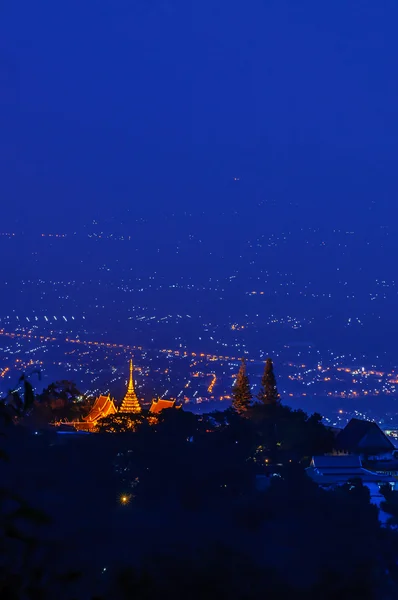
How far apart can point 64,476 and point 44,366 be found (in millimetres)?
17143

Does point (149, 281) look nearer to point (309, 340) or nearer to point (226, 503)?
point (309, 340)

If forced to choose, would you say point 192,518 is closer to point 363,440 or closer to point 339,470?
point 339,470

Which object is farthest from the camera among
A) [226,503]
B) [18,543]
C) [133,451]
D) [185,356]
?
[185,356]

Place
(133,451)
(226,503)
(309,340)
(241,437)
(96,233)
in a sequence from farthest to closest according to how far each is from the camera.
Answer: (96,233), (309,340), (241,437), (133,451), (226,503)

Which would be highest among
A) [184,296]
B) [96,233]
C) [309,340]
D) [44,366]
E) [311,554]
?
[96,233]

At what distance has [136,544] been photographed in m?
10.6

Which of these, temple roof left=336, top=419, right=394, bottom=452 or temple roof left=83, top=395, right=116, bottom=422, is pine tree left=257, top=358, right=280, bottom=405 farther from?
temple roof left=83, top=395, right=116, bottom=422

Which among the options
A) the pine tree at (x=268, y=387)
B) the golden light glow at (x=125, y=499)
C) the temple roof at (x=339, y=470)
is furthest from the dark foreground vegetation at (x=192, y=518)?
the pine tree at (x=268, y=387)

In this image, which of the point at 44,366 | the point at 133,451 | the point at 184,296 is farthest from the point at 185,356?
the point at 133,451

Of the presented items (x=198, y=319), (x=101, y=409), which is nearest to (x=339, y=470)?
(x=101, y=409)

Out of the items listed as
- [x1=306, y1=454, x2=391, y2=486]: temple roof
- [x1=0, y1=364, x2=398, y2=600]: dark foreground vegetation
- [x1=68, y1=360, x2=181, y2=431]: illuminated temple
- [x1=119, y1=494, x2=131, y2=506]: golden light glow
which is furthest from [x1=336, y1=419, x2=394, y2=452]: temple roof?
[x1=119, y1=494, x2=131, y2=506]: golden light glow

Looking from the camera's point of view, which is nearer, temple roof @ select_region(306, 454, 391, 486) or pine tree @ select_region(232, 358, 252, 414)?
temple roof @ select_region(306, 454, 391, 486)

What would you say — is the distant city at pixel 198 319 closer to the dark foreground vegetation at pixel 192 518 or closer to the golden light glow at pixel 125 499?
the dark foreground vegetation at pixel 192 518

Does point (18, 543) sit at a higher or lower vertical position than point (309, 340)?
lower
